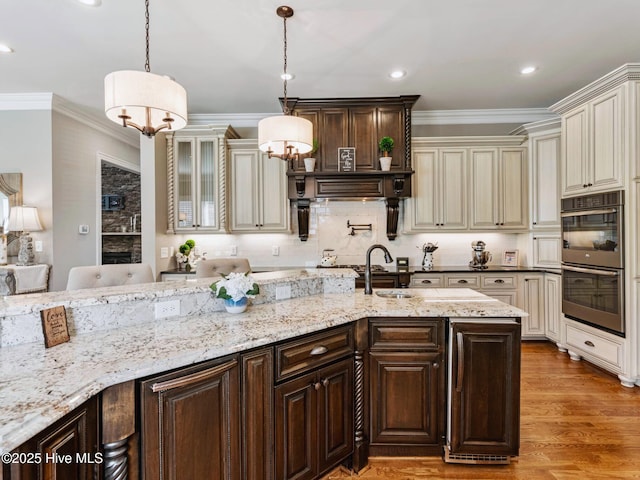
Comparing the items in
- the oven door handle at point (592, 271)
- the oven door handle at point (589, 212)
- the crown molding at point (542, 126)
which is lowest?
the oven door handle at point (592, 271)

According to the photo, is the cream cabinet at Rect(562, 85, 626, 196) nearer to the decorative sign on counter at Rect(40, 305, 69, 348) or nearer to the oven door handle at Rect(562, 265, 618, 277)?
the oven door handle at Rect(562, 265, 618, 277)

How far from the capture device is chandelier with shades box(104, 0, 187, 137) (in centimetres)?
159

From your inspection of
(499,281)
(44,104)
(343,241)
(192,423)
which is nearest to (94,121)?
(44,104)

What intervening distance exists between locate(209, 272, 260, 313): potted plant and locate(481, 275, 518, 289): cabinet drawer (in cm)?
331

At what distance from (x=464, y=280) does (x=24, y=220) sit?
5.28m

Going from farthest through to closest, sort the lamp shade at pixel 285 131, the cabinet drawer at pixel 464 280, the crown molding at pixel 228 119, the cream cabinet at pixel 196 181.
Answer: the crown molding at pixel 228 119, the cream cabinet at pixel 196 181, the cabinet drawer at pixel 464 280, the lamp shade at pixel 285 131

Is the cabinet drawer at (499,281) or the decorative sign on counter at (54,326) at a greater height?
the decorative sign on counter at (54,326)

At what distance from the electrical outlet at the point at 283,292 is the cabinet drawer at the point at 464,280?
2.53 meters

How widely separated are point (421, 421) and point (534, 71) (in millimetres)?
3599

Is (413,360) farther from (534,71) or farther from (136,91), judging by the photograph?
(534,71)

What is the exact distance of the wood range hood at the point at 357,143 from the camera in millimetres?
4094

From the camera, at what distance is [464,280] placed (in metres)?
4.12

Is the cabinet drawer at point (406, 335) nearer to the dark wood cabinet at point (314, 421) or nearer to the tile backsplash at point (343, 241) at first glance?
the dark wood cabinet at point (314, 421)

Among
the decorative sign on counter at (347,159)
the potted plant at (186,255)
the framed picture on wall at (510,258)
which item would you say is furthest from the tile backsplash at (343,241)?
the decorative sign on counter at (347,159)
